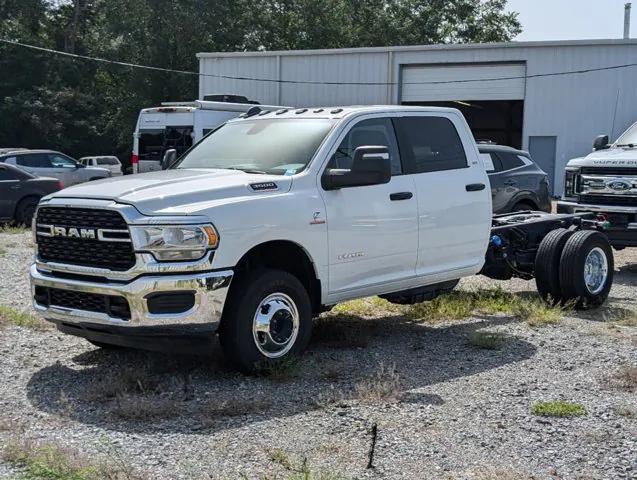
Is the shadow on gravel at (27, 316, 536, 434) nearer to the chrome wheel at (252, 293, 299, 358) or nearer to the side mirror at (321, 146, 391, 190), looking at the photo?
the chrome wheel at (252, 293, 299, 358)

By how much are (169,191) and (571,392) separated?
3.20 meters

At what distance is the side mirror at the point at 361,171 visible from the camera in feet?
22.9

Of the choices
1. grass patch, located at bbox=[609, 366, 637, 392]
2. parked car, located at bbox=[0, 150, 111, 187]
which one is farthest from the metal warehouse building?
grass patch, located at bbox=[609, 366, 637, 392]

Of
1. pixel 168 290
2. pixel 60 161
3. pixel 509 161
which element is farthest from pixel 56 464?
pixel 60 161

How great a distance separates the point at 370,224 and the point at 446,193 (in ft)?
3.45

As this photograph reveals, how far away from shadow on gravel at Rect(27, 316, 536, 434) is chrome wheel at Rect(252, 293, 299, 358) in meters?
0.19

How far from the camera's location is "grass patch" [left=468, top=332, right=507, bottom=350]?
25.3 ft

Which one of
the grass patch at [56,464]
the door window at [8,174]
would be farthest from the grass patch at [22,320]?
the door window at [8,174]

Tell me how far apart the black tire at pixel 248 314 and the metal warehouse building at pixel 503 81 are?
2481cm

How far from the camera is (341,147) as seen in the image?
739cm

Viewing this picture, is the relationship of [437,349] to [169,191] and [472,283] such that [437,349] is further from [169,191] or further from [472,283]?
[472,283]

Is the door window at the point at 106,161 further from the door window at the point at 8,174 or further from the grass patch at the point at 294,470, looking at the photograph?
the grass patch at the point at 294,470

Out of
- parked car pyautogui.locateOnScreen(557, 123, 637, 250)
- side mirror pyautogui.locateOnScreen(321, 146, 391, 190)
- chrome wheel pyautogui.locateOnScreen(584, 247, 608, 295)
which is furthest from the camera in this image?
parked car pyautogui.locateOnScreen(557, 123, 637, 250)

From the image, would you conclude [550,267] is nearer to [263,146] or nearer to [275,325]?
[263,146]
